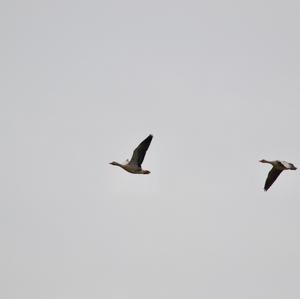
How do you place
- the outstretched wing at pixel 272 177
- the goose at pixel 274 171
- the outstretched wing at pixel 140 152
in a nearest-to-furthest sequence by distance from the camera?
the outstretched wing at pixel 140 152 → the goose at pixel 274 171 → the outstretched wing at pixel 272 177

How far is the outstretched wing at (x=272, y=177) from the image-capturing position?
1843 inches

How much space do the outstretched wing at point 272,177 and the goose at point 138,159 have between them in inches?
353

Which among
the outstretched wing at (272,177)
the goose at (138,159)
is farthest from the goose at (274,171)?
the goose at (138,159)

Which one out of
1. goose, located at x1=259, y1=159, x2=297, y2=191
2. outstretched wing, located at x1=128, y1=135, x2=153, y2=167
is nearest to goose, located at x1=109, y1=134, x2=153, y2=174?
outstretched wing, located at x1=128, y1=135, x2=153, y2=167

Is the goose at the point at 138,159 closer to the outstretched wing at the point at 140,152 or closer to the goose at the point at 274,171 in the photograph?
the outstretched wing at the point at 140,152

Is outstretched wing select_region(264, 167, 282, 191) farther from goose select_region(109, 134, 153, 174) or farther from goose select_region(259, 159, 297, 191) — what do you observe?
goose select_region(109, 134, 153, 174)

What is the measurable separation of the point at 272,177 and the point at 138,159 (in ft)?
33.1

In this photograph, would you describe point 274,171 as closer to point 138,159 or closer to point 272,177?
point 272,177

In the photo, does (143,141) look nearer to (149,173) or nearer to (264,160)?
(149,173)

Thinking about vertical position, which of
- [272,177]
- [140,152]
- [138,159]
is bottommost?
[138,159]

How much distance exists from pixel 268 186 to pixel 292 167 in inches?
110

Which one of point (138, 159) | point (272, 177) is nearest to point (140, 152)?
point (138, 159)

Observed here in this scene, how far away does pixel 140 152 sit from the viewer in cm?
4088

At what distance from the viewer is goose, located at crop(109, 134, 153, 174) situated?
1590 inches
